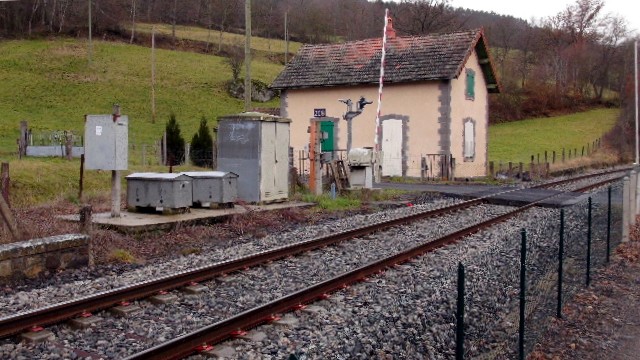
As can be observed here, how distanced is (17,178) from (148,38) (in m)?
60.7

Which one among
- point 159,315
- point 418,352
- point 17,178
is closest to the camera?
point 418,352

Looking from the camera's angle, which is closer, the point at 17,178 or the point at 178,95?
the point at 17,178

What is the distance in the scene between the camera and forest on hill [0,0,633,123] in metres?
65.2

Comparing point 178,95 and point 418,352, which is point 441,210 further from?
point 178,95

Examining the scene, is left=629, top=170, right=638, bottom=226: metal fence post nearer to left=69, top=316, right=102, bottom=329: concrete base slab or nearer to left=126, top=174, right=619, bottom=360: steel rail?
left=126, top=174, right=619, bottom=360: steel rail

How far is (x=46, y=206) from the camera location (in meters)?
15.2

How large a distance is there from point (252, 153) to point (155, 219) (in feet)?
15.2

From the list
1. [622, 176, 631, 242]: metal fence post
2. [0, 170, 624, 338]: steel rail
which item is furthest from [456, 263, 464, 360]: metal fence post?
A: [622, 176, 631, 242]: metal fence post

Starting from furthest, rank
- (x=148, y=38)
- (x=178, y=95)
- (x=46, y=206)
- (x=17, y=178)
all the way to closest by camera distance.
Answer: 1. (x=148, y=38)
2. (x=178, y=95)
3. (x=17, y=178)
4. (x=46, y=206)

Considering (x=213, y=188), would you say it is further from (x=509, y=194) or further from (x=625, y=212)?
(x=509, y=194)

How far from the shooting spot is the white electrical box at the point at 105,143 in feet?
42.8

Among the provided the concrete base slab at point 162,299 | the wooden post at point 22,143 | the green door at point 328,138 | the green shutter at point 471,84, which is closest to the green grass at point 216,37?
the green door at point 328,138

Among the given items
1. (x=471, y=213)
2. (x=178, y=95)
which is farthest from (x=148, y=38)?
(x=471, y=213)

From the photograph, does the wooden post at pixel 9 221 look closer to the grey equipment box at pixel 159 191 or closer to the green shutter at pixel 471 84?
the grey equipment box at pixel 159 191
